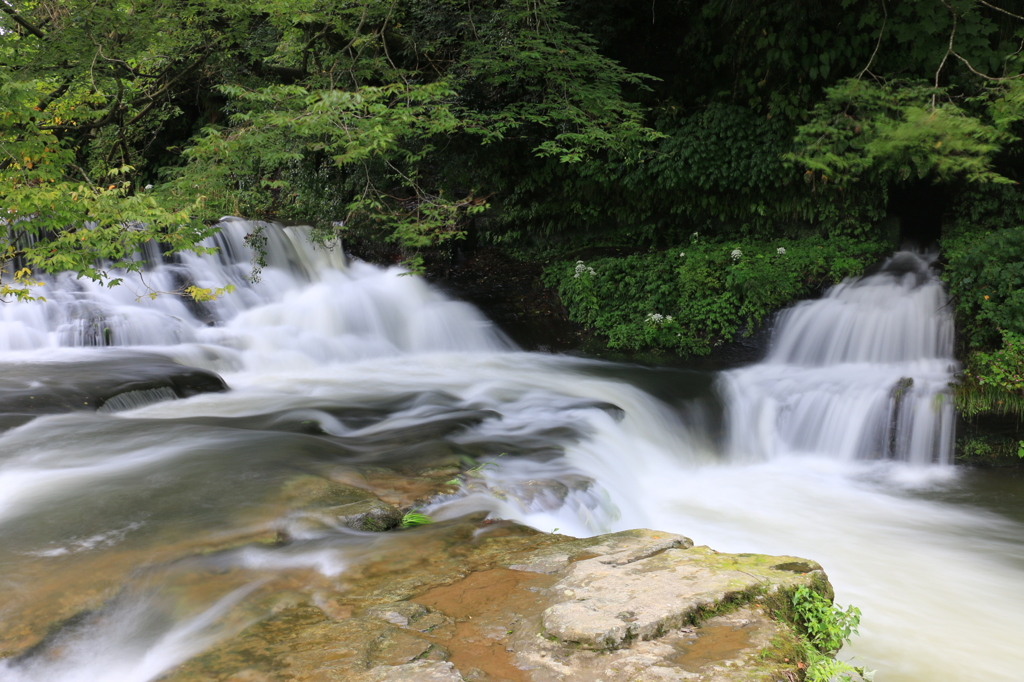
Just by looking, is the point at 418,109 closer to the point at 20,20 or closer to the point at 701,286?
the point at 20,20

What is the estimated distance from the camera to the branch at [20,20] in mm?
7238

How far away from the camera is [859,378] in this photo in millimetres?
8188

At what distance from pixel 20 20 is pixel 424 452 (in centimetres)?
644

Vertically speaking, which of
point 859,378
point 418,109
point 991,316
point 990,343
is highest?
point 418,109

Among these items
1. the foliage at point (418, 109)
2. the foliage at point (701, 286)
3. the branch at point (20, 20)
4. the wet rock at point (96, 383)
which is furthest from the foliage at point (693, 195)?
the branch at point (20, 20)

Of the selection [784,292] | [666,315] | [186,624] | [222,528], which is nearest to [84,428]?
[222,528]

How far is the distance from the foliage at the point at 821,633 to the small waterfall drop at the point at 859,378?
187 inches

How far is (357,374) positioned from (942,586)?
6339 millimetres

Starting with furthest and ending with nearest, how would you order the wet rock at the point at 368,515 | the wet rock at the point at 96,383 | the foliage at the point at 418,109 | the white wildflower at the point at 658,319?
the white wildflower at the point at 658,319 < the foliage at the point at 418,109 < the wet rock at the point at 96,383 < the wet rock at the point at 368,515

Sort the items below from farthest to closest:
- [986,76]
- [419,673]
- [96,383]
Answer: [986,76]
[96,383]
[419,673]

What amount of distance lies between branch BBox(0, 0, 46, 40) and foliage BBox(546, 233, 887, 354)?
289 inches

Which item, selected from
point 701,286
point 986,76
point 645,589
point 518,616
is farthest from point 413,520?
point 986,76

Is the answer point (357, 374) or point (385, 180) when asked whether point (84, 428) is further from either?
point (385, 180)

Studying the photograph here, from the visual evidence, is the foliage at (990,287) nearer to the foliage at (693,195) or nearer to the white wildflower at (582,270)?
the foliage at (693,195)
